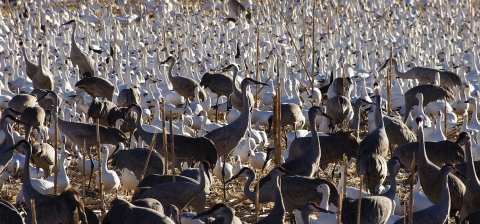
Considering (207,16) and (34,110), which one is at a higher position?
(207,16)

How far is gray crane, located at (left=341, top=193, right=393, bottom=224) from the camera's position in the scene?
7.05 meters

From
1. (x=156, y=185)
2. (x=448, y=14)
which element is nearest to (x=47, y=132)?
(x=156, y=185)

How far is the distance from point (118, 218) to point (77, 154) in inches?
157

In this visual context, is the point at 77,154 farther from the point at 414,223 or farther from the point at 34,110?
the point at 414,223

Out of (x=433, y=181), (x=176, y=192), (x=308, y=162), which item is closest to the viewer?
(x=176, y=192)

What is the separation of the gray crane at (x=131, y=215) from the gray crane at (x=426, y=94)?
711 cm

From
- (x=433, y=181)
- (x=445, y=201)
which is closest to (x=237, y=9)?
(x=433, y=181)

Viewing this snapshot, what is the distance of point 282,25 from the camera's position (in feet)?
74.1

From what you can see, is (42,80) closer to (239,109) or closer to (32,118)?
(32,118)

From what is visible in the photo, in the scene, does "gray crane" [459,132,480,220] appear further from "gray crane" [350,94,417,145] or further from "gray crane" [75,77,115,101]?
"gray crane" [75,77,115,101]

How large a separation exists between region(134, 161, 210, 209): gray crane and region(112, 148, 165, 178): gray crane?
53.6 inches

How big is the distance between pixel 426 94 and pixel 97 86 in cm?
516

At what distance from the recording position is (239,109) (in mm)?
12781

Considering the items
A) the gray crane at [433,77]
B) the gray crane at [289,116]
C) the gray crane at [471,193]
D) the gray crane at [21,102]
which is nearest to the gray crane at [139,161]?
the gray crane at [289,116]
